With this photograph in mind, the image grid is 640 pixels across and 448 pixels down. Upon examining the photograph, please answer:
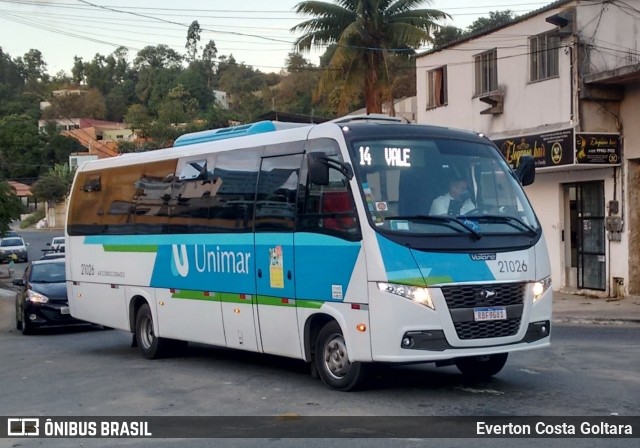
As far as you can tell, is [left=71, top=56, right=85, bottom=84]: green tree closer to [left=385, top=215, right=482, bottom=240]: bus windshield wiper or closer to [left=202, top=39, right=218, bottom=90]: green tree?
[left=202, top=39, right=218, bottom=90]: green tree

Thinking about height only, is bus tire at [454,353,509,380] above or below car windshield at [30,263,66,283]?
below

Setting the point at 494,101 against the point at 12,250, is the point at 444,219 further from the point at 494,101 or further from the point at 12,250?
the point at 12,250

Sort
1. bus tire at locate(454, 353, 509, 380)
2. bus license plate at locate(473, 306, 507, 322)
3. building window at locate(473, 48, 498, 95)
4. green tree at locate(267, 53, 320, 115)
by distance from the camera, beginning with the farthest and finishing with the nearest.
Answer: green tree at locate(267, 53, 320, 115) < building window at locate(473, 48, 498, 95) < bus tire at locate(454, 353, 509, 380) < bus license plate at locate(473, 306, 507, 322)

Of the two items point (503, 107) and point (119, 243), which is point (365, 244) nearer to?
point (119, 243)

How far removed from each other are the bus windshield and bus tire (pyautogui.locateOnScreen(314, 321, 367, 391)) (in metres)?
1.50

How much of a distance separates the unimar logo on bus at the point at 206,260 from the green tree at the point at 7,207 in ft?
86.0

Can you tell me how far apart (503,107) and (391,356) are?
17501 millimetres

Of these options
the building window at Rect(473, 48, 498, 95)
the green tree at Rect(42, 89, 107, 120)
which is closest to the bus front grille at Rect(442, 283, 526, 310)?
the building window at Rect(473, 48, 498, 95)

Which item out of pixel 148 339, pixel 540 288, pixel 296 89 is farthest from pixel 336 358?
pixel 296 89

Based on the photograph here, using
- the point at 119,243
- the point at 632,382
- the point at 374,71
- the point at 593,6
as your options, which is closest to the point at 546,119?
the point at 593,6

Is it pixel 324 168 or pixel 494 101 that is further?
pixel 494 101

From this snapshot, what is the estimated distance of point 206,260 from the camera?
44.1 feet

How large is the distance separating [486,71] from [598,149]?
5669mm

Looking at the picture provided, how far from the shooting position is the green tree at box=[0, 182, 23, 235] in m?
38.5
